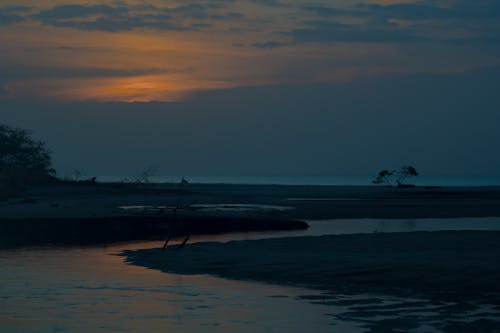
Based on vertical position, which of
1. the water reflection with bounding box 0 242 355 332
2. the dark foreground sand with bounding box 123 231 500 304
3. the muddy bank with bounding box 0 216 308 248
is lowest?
the water reflection with bounding box 0 242 355 332

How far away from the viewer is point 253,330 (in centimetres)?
1454

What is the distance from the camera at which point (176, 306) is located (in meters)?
16.9

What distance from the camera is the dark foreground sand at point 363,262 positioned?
1872 cm

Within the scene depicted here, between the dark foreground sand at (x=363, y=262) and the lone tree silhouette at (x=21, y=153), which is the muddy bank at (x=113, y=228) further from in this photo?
the lone tree silhouette at (x=21, y=153)

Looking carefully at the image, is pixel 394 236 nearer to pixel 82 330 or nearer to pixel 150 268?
Answer: pixel 150 268

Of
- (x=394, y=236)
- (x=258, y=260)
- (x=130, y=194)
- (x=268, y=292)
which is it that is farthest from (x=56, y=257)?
(x=130, y=194)

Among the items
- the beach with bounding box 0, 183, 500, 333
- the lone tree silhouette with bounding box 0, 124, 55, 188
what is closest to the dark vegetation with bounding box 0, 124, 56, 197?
the lone tree silhouette with bounding box 0, 124, 55, 188

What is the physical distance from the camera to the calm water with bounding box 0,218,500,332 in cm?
1482

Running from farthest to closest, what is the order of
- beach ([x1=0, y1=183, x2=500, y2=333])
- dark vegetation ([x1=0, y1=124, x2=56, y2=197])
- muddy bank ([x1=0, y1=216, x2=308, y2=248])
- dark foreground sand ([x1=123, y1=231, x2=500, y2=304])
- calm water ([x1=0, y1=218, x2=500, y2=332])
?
dark vegetation ([x1=0, y1=124, x2=56, y2=197]) → muddy bank ([x1=0, y1=216, x2=308, y2=248]) → dark foreground sand ([x1=123, y1=231, x2=500, y2=304]) → beach ([x1=0, y1=183, x2=500, y2=333]) → calm water ([x1=0, y1=218, x2=500, y2=332])

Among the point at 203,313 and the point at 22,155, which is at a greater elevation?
the point at 22,155

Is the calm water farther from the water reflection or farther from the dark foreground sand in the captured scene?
the dark foreground sand

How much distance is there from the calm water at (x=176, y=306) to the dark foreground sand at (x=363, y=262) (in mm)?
1047

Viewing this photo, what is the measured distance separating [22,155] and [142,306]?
2813 inches

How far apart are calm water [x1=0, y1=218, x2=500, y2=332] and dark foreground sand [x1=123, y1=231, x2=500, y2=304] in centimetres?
105
